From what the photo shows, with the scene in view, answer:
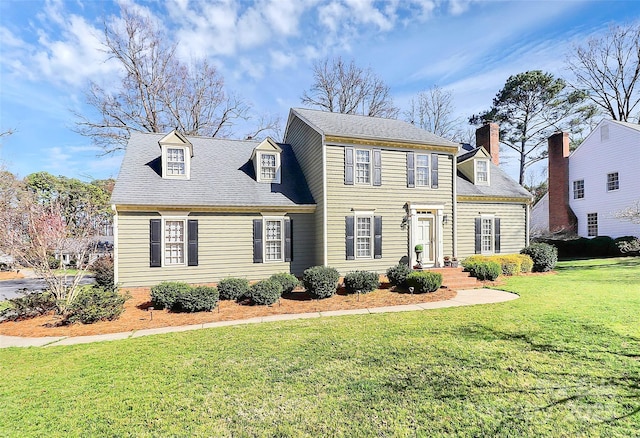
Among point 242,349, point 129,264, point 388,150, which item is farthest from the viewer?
point 388,150

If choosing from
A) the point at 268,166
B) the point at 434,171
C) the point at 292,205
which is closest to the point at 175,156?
the point at 268,166

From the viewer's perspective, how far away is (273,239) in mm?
13047

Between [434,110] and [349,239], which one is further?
[434,110]

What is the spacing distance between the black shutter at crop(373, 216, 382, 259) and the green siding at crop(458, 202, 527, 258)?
15.2ft

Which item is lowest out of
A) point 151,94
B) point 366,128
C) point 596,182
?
point 596,182

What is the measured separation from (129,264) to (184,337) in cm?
640

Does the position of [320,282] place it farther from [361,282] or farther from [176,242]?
[176,242]

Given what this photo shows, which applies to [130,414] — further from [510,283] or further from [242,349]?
[510,283]

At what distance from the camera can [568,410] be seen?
3512 millimetres

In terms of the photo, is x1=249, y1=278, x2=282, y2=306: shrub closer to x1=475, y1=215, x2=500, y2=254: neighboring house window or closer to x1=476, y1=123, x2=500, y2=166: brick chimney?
x1=475, y1=215, x2=500, y2=254: neighboring house window

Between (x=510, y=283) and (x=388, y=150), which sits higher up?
(x=388, y=150)

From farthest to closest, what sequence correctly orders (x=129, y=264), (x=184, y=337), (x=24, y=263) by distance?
(x=129, y=264) → (x=24, y=263) → (x=184, y=337)

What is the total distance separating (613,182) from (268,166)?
22827 mm

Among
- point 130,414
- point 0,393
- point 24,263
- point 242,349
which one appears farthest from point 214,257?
point 130,414
